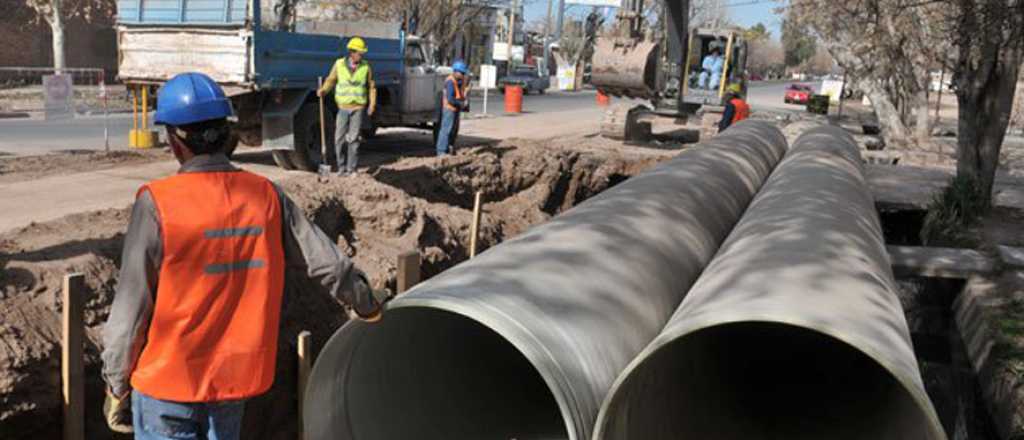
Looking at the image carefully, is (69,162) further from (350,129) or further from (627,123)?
(627,123)

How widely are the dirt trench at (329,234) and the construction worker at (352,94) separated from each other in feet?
2.33

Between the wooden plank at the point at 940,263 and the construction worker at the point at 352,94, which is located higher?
the construction worker at the point at 352,94

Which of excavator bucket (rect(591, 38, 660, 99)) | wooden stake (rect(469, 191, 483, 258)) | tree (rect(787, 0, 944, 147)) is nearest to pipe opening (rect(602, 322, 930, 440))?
wooden stake (rect(469, 191, 483, 258))

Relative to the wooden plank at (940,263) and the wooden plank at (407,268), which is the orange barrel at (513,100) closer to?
the wooden plank at (940,263)

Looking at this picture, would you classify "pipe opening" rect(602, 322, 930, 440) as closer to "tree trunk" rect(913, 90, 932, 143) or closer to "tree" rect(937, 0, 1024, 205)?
"tree" rect(937, 0, 1024, 205)

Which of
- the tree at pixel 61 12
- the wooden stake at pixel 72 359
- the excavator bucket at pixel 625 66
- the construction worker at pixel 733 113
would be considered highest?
the tree at pixel 61 12

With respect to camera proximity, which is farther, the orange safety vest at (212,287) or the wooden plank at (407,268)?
the wooden plank at (407,268)

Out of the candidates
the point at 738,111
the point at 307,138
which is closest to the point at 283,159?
the point at 307,138

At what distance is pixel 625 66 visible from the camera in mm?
16469

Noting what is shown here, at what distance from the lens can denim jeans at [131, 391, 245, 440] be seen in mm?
2990

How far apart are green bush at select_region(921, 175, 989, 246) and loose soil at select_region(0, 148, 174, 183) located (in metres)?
10.0

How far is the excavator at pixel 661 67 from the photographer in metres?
16.6

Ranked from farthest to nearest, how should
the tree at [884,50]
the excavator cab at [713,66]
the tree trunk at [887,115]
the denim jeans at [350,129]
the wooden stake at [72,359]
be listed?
the tree trunk at [887,115] → the excavator cab at [713,66] → the tree at [884,50] → the denim jeans at [350,129] → the wooden stake at [72,359]

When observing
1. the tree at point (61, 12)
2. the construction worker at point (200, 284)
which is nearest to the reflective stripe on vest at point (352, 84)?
the construction worker at point (200, 284)
